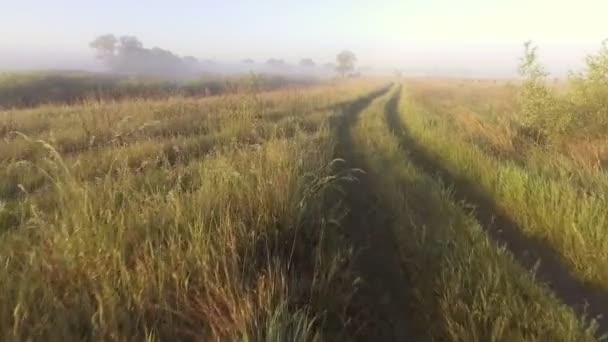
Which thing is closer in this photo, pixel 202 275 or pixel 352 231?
pixel 202 275

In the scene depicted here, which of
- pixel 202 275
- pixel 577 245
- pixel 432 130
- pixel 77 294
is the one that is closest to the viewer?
pixel 77 294

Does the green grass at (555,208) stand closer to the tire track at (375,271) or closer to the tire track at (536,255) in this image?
the tire track at (536,255)

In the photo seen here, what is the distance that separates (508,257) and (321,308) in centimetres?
210

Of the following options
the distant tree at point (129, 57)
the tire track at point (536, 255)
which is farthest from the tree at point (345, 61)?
the tire track at point (536, 255)

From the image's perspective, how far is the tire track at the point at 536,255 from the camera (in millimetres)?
3789

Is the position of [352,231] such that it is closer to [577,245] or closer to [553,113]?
[577,245]

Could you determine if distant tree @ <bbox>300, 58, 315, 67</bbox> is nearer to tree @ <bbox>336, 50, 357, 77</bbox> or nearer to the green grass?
tree @ <bbox>336, 50, 357, 77</bbox>

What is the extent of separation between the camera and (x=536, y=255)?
4820 millimetres

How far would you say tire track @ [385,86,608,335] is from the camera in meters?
3.79

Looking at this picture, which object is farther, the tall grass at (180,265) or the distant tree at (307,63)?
the distant tree at (307,63)

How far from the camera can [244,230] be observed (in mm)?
3438

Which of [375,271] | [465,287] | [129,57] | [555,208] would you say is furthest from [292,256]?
[129,57]

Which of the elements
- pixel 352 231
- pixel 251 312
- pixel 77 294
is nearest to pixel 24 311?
pixel 77 294

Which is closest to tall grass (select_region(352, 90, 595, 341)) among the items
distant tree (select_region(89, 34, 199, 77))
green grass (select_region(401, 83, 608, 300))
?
green grass (select_region(401, 83, 608, 300))
